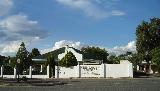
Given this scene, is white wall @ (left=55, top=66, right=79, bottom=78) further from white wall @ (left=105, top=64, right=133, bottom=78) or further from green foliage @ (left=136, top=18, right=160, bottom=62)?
green foliage @ (left=136, top=18, right=160, bottom=62)

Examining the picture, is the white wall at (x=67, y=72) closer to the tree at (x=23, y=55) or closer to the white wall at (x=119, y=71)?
the white wall at (x=119, y=71)

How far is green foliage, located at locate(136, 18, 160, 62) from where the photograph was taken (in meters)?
89.1

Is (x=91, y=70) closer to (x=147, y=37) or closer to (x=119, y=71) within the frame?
(x=119, y=71)

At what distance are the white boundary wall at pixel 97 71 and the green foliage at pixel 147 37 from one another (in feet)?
115

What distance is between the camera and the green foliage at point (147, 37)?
292 ft

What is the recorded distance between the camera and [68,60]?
57.1 meters

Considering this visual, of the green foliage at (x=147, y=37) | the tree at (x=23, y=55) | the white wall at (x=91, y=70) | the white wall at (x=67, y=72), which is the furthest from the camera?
the green foliage at (x=147, y=37)

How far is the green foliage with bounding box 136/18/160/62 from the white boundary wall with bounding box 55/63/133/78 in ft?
115

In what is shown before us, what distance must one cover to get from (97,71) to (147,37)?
36992 millimetres

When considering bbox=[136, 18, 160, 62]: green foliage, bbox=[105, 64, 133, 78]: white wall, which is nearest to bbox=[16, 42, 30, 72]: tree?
bbox=[105, 64, 133, 78]: white wall

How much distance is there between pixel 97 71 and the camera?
55281 millimetres

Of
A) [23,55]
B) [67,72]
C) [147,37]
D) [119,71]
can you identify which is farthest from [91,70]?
[147,37]

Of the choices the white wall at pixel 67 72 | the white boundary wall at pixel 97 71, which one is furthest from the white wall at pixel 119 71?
the white wall at pixel 67 72

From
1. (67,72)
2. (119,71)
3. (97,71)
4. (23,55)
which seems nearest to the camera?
(23,55)
